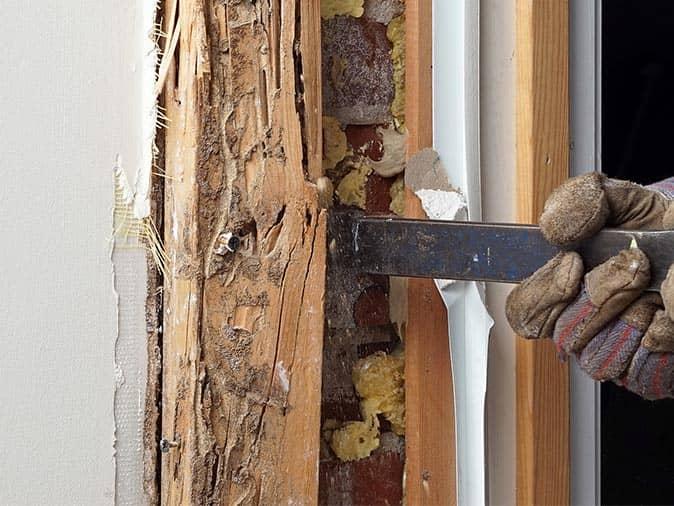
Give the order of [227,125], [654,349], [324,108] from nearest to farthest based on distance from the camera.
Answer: [654,349] → [227,125] → [324,108]

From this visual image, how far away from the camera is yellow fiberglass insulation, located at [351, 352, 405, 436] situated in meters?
1.00

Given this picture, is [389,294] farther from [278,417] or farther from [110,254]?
[110,254]

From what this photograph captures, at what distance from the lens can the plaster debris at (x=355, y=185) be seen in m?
1.00

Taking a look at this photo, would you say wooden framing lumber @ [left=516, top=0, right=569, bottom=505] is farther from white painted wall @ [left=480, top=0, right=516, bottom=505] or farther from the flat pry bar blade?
the flat pry bar blade

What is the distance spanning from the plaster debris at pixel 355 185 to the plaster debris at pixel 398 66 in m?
0.08

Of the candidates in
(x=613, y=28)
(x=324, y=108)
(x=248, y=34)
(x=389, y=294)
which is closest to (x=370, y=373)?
(x=389, y=294)

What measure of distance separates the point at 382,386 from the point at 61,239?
46cm

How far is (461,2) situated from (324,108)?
0.77 feet

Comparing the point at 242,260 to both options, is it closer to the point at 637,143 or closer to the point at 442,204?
the point at 442,204

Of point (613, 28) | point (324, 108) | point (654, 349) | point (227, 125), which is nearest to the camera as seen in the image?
point (654, 349)

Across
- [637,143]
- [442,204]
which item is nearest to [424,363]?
[442,204]

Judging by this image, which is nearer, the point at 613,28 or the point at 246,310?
the point at 246,310

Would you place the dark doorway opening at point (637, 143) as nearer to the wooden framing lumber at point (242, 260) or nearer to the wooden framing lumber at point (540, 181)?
the wooden framing lumber at point (540, 181)

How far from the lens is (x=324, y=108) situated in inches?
38.6
